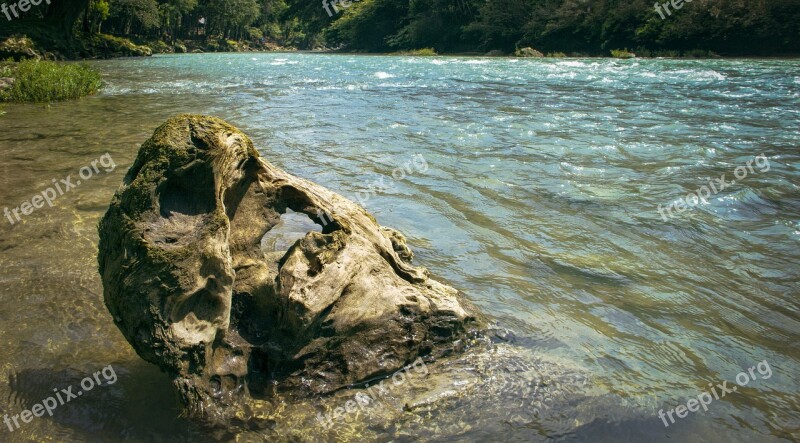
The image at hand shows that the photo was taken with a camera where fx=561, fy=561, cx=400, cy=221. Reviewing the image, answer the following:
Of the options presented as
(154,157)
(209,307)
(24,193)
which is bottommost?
(24,193)

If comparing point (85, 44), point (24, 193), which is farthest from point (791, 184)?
point (85, 44)

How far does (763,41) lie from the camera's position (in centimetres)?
3528

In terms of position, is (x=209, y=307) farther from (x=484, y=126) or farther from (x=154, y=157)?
(x=484, y=126)

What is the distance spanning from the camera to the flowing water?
2.94 meters

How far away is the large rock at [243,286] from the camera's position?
2789 mm

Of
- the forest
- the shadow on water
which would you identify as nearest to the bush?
the forest

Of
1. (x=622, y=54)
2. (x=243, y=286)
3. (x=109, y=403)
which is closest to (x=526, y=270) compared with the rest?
(x=243, y=286)

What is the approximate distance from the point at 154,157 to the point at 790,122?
42.8 ft

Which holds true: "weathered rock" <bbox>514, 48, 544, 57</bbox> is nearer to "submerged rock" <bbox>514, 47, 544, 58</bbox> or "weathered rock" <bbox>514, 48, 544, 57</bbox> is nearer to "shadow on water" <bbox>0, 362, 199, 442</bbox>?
"submerged rock" <bbox>514, 47, 544, 58</bbox>

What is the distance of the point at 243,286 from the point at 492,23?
54.1m

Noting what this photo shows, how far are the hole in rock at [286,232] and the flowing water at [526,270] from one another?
84cm

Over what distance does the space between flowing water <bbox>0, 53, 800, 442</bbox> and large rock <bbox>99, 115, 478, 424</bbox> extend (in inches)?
9.4

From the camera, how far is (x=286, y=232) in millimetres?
5555

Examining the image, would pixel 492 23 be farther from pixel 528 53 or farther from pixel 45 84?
pixel 45 84
